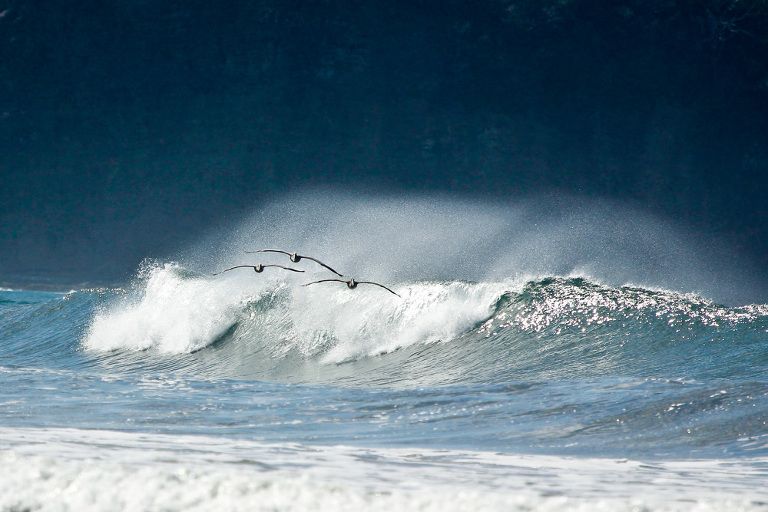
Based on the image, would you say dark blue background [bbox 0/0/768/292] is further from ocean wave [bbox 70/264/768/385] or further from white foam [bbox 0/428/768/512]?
white foam [bbox 0/428/768/512]

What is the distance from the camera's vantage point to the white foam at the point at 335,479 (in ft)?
15.0

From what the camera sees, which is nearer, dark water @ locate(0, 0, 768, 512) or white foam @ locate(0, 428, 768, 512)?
white foam @ locate(0, 428, 768, 512)

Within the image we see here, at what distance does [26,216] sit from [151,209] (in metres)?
9.86

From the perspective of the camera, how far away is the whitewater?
4.86m

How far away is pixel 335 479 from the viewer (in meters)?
5.01

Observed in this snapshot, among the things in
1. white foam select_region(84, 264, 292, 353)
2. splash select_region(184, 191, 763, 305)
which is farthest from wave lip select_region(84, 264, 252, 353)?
splash select_region(184, 191, 763, 305)

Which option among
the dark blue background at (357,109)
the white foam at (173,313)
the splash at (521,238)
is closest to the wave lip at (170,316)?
the white foam at (173,313)

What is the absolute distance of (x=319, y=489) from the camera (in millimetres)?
4758

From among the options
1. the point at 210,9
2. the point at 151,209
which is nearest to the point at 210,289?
the point at 151,209

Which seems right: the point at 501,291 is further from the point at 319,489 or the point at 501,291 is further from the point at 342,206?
the point at 342,206

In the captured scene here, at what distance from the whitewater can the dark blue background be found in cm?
5404

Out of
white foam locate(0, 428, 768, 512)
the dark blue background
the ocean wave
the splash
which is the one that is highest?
the dark blue background

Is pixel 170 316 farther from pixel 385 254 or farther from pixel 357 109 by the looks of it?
pixel 357 109

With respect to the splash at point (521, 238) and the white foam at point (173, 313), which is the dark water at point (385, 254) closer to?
the white foam at point (173, 313)
